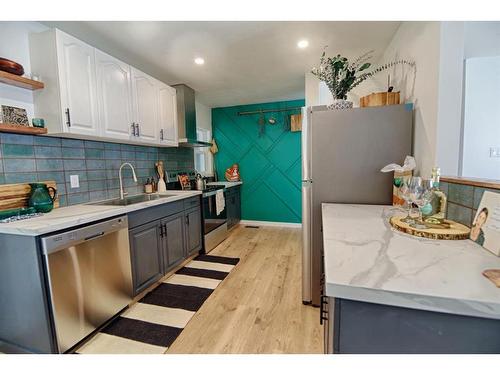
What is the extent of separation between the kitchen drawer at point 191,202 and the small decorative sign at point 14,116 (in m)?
1.48

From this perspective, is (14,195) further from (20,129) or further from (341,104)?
(341,104)

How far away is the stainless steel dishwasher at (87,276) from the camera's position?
1.33m

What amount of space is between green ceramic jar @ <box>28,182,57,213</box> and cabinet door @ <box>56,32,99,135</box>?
46 centimetres

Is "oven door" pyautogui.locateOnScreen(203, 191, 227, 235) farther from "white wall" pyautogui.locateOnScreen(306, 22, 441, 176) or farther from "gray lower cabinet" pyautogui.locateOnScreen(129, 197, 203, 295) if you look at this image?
"white wall" pyautogui.locateOnScreen(306, 22, 441, 176)

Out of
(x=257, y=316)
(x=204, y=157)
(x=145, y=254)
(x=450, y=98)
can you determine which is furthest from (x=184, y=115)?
(x=450, y=98)

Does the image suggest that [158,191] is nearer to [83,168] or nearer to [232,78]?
[83,168]

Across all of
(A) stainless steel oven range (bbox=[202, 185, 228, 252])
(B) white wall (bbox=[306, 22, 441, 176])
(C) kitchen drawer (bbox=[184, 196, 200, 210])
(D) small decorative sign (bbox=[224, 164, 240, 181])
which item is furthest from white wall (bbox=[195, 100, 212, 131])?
(B) white wall (bbox=[306, 22, 441, 176])

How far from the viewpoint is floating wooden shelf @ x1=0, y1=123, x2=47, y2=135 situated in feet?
4.80

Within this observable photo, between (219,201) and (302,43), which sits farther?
(219,201)

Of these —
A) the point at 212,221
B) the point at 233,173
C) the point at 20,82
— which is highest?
the point at 20,82

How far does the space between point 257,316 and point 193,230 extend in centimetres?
136

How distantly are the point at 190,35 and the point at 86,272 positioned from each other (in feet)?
6.69

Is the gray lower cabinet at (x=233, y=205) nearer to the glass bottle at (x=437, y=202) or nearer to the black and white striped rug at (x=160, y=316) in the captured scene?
the black and white striped rug at (x=160, y=316)

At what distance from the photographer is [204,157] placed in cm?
449
